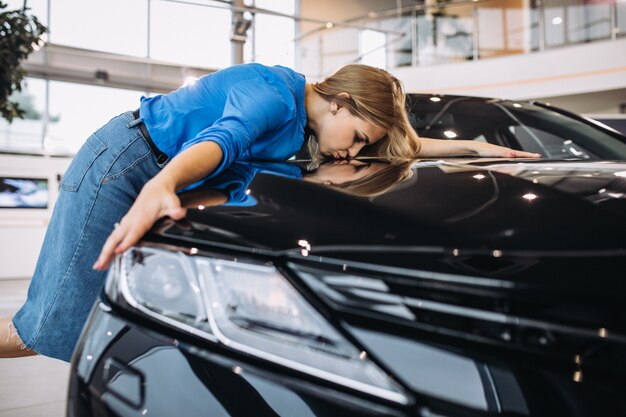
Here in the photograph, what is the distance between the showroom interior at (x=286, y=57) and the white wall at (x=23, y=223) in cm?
1

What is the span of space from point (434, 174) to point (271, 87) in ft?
1.66

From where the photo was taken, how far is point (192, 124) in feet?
4.26

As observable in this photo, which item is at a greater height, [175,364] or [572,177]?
[572,177]

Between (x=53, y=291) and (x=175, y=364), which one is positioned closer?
(x=175, y=364)

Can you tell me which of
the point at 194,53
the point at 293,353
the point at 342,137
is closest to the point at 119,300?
the point at 293,353

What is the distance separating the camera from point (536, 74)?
28.3 feet

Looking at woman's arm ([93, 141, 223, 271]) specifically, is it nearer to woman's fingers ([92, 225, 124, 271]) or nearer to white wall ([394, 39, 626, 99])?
woman's fingers ([92, 225, 124, 271])

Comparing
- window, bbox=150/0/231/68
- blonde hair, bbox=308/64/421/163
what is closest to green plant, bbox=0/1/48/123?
blonde hair, bbox=308/64/421/163

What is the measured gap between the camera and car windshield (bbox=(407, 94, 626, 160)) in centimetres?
167

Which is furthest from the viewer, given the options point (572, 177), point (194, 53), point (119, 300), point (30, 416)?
point (194, 53)

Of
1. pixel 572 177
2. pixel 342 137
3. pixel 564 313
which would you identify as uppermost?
pixel 342 137

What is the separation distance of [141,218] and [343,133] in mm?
725

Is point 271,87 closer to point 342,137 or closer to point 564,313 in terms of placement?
point 342,137

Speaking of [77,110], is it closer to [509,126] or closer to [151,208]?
[509,126]
